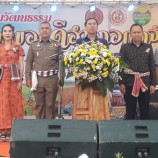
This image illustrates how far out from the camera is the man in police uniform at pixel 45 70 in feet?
18.1

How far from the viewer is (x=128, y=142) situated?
355 centimetres

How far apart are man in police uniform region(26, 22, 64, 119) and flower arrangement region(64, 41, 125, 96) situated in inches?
26.2

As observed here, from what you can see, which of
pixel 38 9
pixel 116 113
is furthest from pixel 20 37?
pixel 116 113

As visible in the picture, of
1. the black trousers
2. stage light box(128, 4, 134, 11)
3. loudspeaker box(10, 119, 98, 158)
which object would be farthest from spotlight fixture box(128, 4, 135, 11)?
loudspeaker box(10, 119, 98, 158)

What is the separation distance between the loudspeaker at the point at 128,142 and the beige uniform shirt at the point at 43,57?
6.42ft

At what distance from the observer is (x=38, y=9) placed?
6605 mm

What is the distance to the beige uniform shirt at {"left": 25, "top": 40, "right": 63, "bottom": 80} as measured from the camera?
18.1ft

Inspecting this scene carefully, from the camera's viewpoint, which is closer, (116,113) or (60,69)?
(60,69)

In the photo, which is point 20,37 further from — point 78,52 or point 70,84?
point 78,52

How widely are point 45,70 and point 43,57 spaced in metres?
0.17

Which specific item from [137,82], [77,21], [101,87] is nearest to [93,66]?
[101,87]

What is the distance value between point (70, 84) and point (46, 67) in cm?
110

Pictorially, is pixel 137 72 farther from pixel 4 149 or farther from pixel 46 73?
pixel 4 149

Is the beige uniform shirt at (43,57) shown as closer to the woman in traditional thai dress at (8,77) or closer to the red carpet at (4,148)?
the woman in traditional thai dress at (8,77)
